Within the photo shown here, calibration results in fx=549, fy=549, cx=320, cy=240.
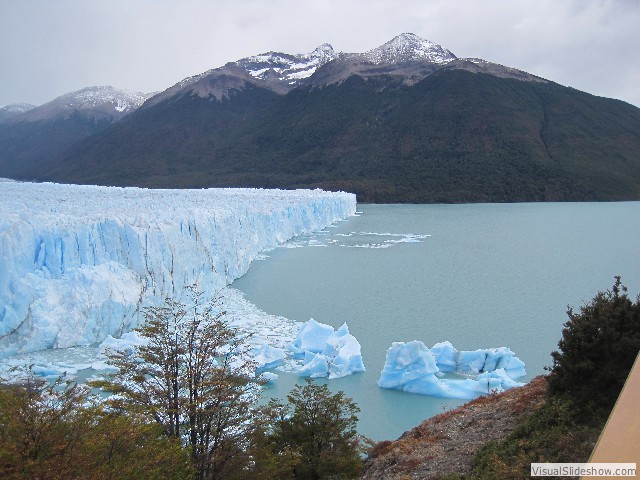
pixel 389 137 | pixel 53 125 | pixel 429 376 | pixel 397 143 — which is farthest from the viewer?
pixel 53 125

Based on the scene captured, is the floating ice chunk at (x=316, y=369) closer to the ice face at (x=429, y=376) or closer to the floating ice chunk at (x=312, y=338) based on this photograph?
the floating ice chunk at (x=312, y=338)

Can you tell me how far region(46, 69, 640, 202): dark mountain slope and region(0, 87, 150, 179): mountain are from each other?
19.2 metres

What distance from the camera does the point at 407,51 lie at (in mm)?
90500

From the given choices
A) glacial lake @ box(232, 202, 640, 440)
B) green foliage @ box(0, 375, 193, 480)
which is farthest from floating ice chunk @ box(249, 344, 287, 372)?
green foliage @ box(0, 375, 193, 480)

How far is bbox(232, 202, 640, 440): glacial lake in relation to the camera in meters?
8.05

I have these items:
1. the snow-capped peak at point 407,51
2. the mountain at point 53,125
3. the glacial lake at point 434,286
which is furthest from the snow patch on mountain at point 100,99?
the glacial lake at point 434,286

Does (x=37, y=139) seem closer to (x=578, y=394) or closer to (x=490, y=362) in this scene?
(x=490, y=362)

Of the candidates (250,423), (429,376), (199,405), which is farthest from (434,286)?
(199,405)

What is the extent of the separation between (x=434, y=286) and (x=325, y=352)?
6.07 m

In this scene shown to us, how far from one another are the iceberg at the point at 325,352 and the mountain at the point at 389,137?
38454mm

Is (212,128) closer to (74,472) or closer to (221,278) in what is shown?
(221,278)

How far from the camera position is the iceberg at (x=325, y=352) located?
7.86 meters

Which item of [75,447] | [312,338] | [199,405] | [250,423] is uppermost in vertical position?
[75,447]

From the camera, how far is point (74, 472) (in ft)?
8.98
